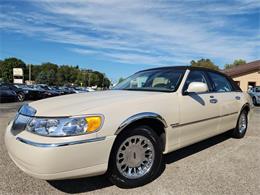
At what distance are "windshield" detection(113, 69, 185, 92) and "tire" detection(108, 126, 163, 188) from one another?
882 mm

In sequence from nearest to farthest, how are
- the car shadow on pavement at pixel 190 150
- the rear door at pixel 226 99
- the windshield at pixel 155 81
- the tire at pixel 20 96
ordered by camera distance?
the windshield at pixel 155 81, the car shadow on pavement at pixel 190 150, the rear door at pixel 226 99, the tire at pixel 20 96

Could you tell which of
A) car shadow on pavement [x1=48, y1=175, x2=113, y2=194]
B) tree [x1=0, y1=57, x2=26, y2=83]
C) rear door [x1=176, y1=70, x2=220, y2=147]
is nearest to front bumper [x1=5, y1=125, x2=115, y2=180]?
car shadow on pavement [x1=48, y1=175, x2=113, y2=194]

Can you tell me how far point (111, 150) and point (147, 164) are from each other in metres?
0.67

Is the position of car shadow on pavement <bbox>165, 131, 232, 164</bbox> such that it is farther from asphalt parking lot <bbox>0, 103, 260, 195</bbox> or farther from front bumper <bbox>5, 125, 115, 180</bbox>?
front bumper <bbox>5, 125, 115, 180</bbox>

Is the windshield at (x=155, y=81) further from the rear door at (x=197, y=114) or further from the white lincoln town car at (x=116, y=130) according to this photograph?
the rear door at (x=197, y=114)

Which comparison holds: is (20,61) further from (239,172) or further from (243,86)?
(239,172)

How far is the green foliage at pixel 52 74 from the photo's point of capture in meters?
101

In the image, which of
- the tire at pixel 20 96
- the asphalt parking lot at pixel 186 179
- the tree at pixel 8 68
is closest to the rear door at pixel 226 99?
the asphalt parking lot at pixel 186 179

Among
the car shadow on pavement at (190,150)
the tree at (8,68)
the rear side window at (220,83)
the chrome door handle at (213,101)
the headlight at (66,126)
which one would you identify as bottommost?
the car shadow on pavement at (190,150)

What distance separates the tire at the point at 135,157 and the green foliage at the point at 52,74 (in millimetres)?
101969

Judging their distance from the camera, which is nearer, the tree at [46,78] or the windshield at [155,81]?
the windshield at [155,81]

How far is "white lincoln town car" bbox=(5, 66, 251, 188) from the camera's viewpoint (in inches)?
97.2

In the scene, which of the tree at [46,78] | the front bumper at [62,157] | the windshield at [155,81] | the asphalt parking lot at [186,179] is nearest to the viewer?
the front bumper at [62,157]

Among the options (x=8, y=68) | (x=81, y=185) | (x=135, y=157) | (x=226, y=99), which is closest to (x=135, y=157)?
(x=135, y=157)
